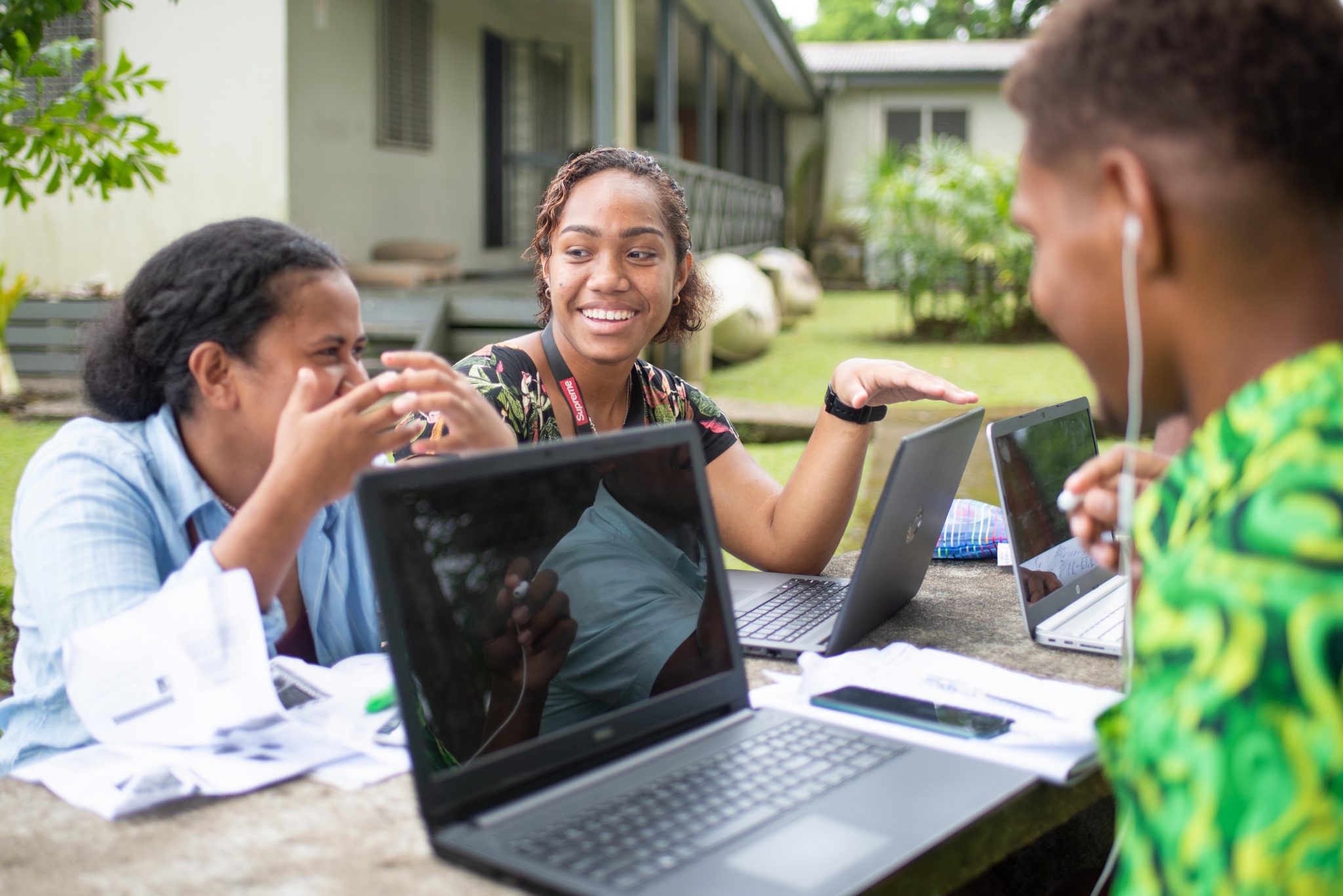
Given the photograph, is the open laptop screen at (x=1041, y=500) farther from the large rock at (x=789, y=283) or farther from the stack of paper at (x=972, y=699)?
the large rock at (x=789, y=283)

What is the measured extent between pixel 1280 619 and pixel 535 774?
73cm

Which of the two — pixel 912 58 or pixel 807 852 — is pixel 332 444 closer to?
pixel 807 852

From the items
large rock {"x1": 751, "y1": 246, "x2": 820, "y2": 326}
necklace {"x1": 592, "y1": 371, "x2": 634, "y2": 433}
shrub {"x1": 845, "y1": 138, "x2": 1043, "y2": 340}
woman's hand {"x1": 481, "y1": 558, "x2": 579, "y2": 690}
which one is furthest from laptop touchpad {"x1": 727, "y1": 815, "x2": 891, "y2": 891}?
large rock {"x1": 751, "y1": 246, "x2": 820, "y2": 326}

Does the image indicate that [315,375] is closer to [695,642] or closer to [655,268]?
[695,642]

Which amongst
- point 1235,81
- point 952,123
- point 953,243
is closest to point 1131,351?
point 1235,81

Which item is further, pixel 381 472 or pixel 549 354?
pixel 549 354

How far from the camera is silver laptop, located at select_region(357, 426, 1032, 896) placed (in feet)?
3.77

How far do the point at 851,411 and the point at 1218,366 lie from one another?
1302 mm

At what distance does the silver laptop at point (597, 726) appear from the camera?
1.15 metres

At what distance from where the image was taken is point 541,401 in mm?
2562

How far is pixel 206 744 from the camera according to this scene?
55.9 inches

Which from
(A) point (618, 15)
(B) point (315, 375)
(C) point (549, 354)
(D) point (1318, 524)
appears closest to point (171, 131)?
(A) point (618, 15)

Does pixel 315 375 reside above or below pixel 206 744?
above

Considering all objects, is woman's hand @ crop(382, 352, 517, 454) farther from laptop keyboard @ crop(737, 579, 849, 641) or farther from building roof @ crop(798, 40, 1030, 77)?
building roof @ crop(798, 40, 1030, 77)
